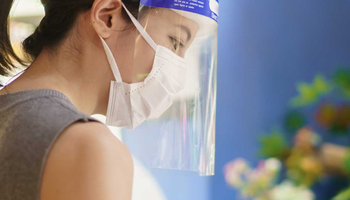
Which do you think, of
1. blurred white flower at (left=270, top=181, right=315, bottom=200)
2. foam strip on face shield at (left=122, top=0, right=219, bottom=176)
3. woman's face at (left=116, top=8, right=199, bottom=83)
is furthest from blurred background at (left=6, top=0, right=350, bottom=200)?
woman's face at (left=116, top=8, right=199, bottom=83)

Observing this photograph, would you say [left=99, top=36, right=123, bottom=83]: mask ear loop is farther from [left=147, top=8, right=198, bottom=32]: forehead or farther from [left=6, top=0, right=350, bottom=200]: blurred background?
[left=6, top=0, right=350, bottom=200]: blurred background

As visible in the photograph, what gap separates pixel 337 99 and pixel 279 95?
0.48 metres

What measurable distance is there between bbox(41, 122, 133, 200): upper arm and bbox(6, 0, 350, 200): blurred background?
1.72ft

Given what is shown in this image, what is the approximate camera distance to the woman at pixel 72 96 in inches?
18.8

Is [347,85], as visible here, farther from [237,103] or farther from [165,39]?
[237,103]

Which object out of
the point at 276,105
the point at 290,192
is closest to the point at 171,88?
the point at 290,192

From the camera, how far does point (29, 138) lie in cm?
50

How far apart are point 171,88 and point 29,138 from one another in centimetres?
46

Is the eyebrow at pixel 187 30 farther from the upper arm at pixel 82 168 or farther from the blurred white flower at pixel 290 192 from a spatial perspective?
the blurred white flower at pixel 290 192

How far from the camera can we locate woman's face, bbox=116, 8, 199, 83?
845 millimetres

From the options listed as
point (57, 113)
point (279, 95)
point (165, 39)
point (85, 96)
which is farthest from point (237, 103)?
point (57, 113)

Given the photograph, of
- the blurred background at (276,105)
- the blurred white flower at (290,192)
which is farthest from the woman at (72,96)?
the blurred white flower at (290,192)

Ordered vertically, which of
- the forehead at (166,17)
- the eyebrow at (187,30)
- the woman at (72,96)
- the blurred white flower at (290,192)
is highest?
the forehead at (166,17)

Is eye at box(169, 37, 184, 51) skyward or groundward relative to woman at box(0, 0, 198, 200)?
skyward
